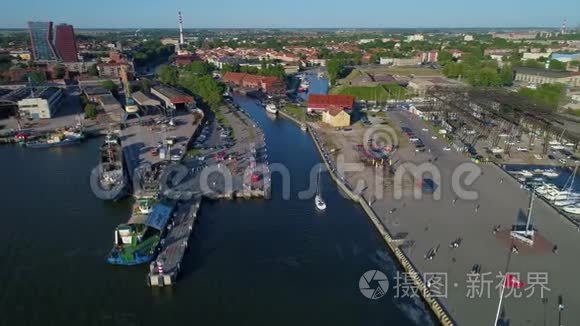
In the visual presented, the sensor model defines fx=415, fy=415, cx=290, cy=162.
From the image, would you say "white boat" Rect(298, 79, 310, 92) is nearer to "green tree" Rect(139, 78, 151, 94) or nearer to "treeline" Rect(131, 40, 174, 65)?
"green tree" Rect(139, 78, 151, 94)

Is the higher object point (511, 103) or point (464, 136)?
point (511, 103)

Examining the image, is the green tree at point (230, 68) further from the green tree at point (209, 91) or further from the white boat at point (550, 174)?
the white boat at point (550, 174)

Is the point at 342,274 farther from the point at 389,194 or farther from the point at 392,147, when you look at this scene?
the point at 392,147

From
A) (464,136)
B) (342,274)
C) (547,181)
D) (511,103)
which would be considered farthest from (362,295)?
(511,103)

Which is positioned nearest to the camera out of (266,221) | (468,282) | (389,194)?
(468,282)

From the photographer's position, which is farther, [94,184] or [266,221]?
[94,184]

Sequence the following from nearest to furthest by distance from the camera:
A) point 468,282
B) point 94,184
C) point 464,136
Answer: point 468,282
point 94,184
point 464,136

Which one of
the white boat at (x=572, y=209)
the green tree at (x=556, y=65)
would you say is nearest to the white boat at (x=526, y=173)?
the white boat at (x=572, y=209)
